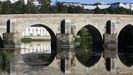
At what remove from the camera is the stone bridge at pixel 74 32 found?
84.6 feet

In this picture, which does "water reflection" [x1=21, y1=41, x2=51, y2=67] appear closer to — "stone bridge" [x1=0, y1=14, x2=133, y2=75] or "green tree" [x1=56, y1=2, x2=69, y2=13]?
"stone bridge" [x1=0, y1=14, x2=133, y2=75]

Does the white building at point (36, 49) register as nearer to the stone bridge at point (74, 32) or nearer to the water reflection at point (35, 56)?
the water reflection at point (35, 56)

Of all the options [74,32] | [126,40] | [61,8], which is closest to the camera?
[74,32]

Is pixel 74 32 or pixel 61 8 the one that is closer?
pixel 74 32

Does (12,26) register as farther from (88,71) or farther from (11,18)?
(88,71)

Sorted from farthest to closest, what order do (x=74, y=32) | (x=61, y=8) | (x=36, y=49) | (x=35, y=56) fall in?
(x=61, y=8) < (x=36, y=49) < (x=74, y=32) < (x=35, y=56)

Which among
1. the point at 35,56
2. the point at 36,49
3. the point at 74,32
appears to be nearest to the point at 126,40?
the point at 74,32

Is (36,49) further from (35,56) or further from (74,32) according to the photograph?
(74,32)

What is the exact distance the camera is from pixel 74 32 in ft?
119

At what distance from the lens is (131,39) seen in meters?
41.7

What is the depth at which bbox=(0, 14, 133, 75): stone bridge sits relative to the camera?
2579 centimetres

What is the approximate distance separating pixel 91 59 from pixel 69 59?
10.8 feet

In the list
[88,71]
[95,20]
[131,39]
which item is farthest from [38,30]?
[88,71]

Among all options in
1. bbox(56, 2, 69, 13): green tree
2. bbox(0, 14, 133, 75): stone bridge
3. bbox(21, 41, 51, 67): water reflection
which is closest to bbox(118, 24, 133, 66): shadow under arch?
bbox(0, 14, 133, 75): stone bridge
